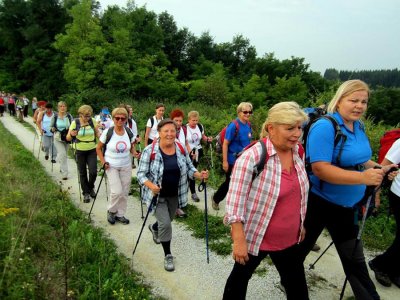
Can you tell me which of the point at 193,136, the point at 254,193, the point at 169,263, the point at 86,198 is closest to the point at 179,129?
the point at 193,136

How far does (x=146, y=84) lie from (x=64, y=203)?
979 inches

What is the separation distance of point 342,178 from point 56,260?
3568 mm

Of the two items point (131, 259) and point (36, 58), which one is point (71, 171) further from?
point (36, 58)

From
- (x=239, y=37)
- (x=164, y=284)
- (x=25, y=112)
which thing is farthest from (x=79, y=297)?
(x=239, y=37)

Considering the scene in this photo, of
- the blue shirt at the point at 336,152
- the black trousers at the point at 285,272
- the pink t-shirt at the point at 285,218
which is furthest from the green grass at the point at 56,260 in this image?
the blue shirt at the point at 336,152

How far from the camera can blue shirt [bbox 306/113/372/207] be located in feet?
9.74

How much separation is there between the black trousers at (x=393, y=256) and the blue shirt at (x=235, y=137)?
265 cm

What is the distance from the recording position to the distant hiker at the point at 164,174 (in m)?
4.53

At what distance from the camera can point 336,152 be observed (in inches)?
120

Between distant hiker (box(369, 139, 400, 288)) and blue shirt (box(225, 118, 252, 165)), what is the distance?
2.65m

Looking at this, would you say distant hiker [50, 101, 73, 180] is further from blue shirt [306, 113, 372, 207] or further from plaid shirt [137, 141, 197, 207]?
blue shirt [306, 113, 372, 207]

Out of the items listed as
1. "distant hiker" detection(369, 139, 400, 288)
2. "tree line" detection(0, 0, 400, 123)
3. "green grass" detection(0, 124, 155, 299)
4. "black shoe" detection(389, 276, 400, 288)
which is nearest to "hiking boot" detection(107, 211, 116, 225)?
"green grass" detection(0, 124, 155, 299)

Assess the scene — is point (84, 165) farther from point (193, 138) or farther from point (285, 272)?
point (285, 272)

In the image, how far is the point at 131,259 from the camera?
4.86 m
